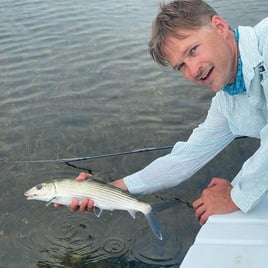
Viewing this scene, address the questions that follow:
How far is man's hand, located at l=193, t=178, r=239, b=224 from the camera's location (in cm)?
322

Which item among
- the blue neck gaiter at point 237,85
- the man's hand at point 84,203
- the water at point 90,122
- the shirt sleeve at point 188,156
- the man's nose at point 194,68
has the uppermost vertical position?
the man's nose at point 194,68

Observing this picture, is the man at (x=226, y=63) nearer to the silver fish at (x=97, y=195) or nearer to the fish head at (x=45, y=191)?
the silver fish at (x=97, y=195)

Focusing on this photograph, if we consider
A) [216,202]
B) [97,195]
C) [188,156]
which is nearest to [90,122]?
[97,195]

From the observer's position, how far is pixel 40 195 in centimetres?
418

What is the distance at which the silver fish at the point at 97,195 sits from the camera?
3.93 metres

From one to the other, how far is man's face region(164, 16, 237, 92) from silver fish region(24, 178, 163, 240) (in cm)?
146

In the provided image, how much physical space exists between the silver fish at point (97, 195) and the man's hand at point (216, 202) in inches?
25.8

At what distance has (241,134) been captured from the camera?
346 cm

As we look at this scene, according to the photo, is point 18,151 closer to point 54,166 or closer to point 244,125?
point 54,166

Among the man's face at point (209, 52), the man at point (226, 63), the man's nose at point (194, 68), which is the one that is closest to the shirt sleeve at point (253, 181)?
the man at point (226, 63)

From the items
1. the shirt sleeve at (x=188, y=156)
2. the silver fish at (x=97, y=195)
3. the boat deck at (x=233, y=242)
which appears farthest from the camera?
the silver fish at (x=97, y=195)

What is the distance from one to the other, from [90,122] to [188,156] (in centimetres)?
355

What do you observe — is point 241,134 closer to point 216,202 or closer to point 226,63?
point 216,202

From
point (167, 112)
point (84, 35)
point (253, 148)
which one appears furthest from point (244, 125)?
point (84, 35)
